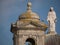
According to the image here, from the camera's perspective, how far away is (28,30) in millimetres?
39375

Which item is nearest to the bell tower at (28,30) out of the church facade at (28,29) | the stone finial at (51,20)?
the church facade at (28,29)

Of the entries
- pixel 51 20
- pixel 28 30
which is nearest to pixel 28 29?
pixel 28 30

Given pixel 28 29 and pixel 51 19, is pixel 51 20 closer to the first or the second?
pixel 51 19

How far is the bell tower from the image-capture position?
39.3m

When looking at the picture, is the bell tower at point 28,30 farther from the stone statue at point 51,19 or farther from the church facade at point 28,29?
the stone statue at point 51,19

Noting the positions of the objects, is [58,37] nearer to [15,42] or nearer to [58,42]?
[58,42]

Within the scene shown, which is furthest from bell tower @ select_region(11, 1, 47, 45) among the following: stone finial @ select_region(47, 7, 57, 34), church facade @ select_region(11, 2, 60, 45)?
stone finial @ select_region(47, 7, 57, 34)

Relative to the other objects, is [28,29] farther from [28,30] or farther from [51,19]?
[51,19]

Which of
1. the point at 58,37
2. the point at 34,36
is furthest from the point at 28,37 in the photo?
the point at 58,37

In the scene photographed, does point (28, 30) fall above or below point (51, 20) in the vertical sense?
below

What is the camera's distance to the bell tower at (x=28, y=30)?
39.3 m

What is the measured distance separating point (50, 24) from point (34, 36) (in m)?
3.54

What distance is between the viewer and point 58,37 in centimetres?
4084

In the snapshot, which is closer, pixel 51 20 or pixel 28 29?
pixel 28 29
